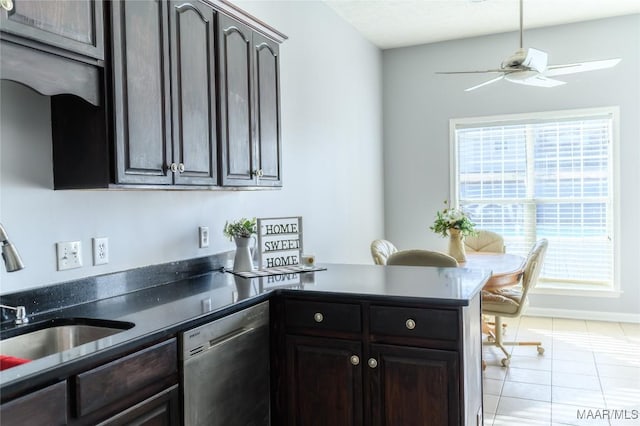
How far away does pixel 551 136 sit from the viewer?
521 cm

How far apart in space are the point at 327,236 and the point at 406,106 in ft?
7.24

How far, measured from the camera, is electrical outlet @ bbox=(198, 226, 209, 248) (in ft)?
9.36

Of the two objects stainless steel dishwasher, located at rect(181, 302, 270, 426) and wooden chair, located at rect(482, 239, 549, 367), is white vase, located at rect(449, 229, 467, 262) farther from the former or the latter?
stainless steel dishwasher, located at rect(181, 302, 270, 426)

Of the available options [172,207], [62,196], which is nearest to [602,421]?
[172,207]

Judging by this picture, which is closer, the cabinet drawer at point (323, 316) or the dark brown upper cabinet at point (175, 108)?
the dark brown upper cabinet at point (175, 108)

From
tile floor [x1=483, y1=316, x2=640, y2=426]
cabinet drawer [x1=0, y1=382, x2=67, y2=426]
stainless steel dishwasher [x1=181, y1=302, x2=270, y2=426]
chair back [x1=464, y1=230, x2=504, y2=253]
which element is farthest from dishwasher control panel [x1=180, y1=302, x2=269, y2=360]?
chair back [x1=464, y1=230, x2=504, y2=253]

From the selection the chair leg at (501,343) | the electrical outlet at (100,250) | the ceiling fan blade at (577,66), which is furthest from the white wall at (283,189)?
the ceiling fan blade at (577,66)

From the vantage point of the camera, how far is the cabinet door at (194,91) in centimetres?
216

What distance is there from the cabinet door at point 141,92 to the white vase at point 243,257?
0.78 meters

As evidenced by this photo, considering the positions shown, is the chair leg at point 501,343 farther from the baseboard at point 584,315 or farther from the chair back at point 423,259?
the baseboard at point 584,315

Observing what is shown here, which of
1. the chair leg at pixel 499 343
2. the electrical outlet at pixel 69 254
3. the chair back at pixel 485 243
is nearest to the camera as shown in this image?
the electrical outlet at pixel 69 254

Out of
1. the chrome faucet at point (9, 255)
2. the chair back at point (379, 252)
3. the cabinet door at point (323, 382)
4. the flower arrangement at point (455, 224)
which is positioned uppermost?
the chrome faucet at point (9, 255)

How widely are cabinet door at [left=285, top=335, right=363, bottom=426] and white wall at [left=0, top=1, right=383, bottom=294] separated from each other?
875mm

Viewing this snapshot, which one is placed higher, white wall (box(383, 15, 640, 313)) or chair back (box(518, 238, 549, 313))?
white wall (box(383, 15, 640, 313))
